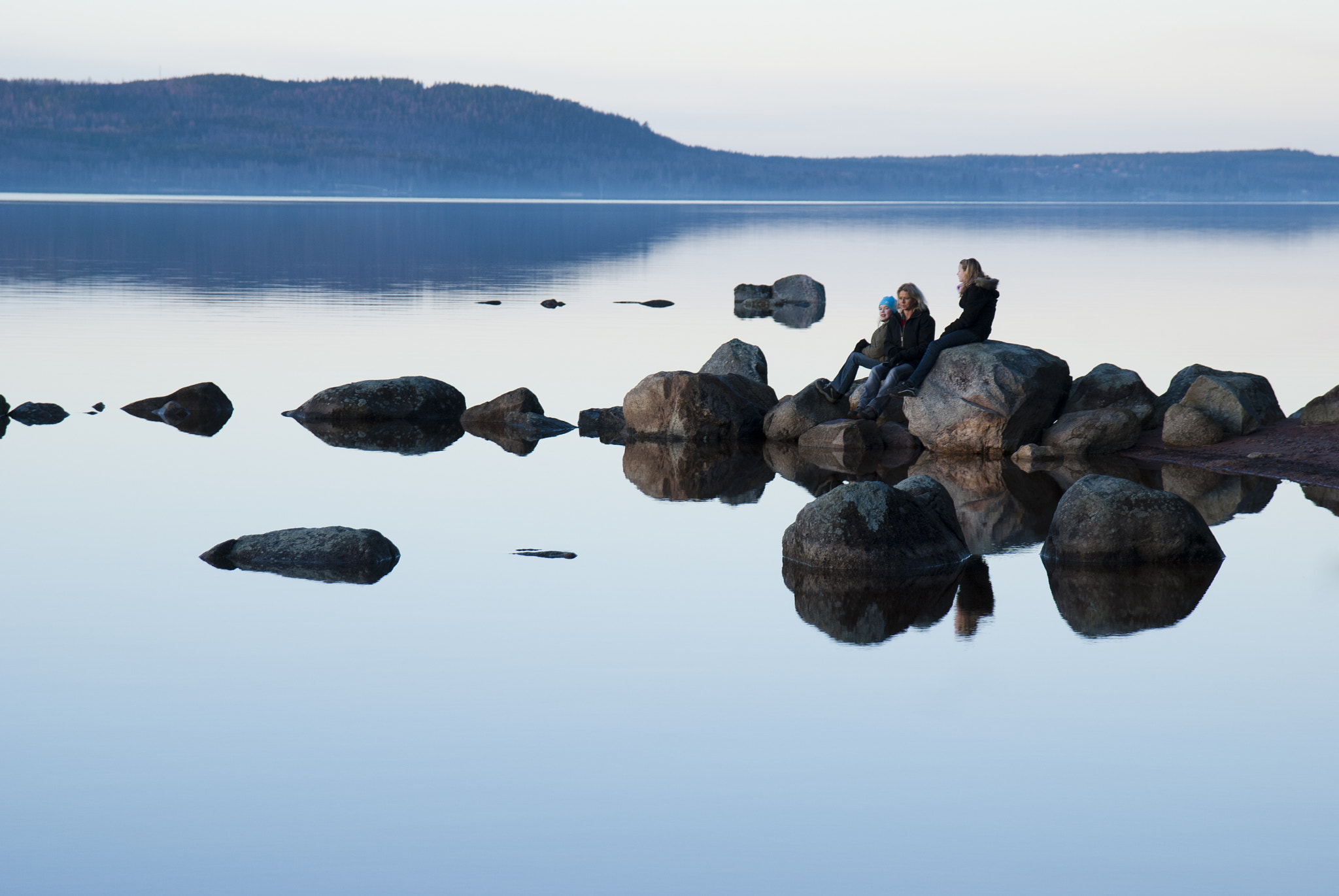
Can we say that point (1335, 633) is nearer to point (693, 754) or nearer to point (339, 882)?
point (693, 754)

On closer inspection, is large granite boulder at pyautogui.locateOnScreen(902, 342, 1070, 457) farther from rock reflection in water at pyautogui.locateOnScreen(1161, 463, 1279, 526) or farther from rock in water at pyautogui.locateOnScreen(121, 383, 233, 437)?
rock in water at pyautogui.locateOnScreen(121, 383, 233, 437)

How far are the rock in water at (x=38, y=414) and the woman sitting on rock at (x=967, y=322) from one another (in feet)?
35.5

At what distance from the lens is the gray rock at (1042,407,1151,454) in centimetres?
1653

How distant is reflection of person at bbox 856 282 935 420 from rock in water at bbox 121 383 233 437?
8321mm

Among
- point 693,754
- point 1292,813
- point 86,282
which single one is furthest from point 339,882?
point 86,282

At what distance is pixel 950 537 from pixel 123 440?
10.5 m

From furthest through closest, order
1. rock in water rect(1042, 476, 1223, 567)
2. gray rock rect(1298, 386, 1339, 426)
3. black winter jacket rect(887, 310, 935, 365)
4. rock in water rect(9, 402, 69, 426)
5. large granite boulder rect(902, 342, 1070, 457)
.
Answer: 1. rock in water rect(9, 402, 69, 426)
2. black winter jacket rect(887, 310, 935, 365)
3. large granite boulder rect(902, 342, 1070, 457)
4. gray rock rect(1298, 386, 1339, 426)
5. rock in water rect(1042, 476, 1223, 567)

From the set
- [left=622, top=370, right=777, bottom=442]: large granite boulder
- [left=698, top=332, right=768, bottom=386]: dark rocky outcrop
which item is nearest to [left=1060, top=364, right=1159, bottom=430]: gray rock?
[left=622, top=370, right=777, bottom=442]: large granite boulder

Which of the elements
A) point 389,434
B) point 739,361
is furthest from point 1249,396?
point 389,434

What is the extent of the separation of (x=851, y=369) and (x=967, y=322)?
5.06 feet

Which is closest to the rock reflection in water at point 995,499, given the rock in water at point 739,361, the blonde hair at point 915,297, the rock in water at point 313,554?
the blonde hair at point 915,297

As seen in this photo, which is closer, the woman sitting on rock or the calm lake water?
the calm lake water

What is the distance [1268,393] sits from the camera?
16984 mm

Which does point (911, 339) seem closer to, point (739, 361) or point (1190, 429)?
point (1190, 429)
